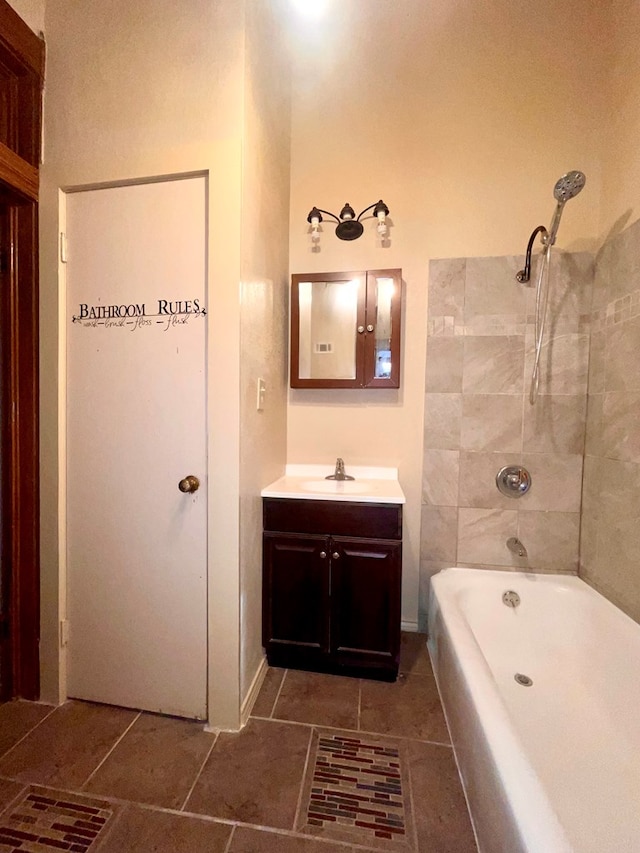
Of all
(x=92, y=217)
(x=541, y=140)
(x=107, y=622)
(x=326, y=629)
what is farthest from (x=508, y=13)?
(x=107, y=622)

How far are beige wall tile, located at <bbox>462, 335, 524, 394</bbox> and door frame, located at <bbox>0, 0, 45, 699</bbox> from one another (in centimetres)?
195

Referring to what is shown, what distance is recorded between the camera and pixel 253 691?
150 centimetres

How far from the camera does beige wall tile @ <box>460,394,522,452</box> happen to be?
185cm

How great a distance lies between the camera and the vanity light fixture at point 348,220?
5.94 ft

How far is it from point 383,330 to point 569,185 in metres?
0.94

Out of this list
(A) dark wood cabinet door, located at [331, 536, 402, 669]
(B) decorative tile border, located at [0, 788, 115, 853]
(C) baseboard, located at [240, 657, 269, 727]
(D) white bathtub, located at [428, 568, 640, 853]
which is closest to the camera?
(D) white bathtub, located at [428, 568, 640, 853]

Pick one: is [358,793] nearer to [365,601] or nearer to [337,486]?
[365,601]

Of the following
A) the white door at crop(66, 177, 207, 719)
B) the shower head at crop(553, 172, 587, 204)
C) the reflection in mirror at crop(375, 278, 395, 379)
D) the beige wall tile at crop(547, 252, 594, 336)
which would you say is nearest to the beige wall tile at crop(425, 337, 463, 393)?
the reflection in mirror at crop(375, 278, 395, 379)

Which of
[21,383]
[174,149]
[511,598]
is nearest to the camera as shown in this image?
[174,149]

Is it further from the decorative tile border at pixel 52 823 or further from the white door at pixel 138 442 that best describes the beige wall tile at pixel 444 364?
the decorative tile border at pixel 52 823

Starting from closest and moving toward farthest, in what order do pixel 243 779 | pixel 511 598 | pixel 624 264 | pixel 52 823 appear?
pixel 52 823 → pixel 243 779 → pixel 624 264 → pixel 511 598

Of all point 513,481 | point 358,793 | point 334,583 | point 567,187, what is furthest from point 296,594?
point 567,187

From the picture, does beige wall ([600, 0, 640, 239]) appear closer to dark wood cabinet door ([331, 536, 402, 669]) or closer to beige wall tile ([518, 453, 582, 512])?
beige wall tile ([518, 453, 582, 512])

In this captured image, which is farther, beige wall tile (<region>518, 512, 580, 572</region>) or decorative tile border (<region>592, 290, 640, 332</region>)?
beige wall tile (<region>518, 512, 580, 572</region>)
